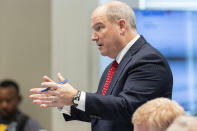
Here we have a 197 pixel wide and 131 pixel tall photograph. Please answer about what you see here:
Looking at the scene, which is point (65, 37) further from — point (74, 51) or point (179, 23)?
point (179, 23)

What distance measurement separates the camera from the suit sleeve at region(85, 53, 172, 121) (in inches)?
89.1

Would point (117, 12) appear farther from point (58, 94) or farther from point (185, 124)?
point (185, 124)

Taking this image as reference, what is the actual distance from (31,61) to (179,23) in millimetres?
1881

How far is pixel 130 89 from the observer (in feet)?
7.52

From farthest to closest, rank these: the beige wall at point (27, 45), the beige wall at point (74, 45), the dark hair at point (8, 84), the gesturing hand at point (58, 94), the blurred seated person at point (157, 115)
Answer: the beige wall at point (27, 45), the dark hair at point (8, 84), the beige wall at point (74, 45), the gesturing hand at point (58, 94), the blurred seated person at point (157, 115)

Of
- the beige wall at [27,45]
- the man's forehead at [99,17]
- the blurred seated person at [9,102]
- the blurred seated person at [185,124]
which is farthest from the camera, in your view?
the beige wall at [27,45]

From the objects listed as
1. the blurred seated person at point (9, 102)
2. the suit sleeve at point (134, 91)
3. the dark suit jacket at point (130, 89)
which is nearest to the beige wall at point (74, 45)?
the blurred seated person at point (9, 102)

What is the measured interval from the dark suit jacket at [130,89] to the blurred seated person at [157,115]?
471mm

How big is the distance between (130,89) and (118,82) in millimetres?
137

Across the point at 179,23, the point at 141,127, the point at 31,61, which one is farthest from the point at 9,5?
the point at 141,127

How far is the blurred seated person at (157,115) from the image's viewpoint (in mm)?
1668

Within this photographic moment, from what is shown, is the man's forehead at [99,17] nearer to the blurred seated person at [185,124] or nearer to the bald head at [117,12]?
the bald head at [117,12]

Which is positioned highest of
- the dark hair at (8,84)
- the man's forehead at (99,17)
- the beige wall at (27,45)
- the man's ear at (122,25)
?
the man's forehead at (99,17)

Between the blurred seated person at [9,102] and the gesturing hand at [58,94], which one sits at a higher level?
the gesturing hand at [58,94]
